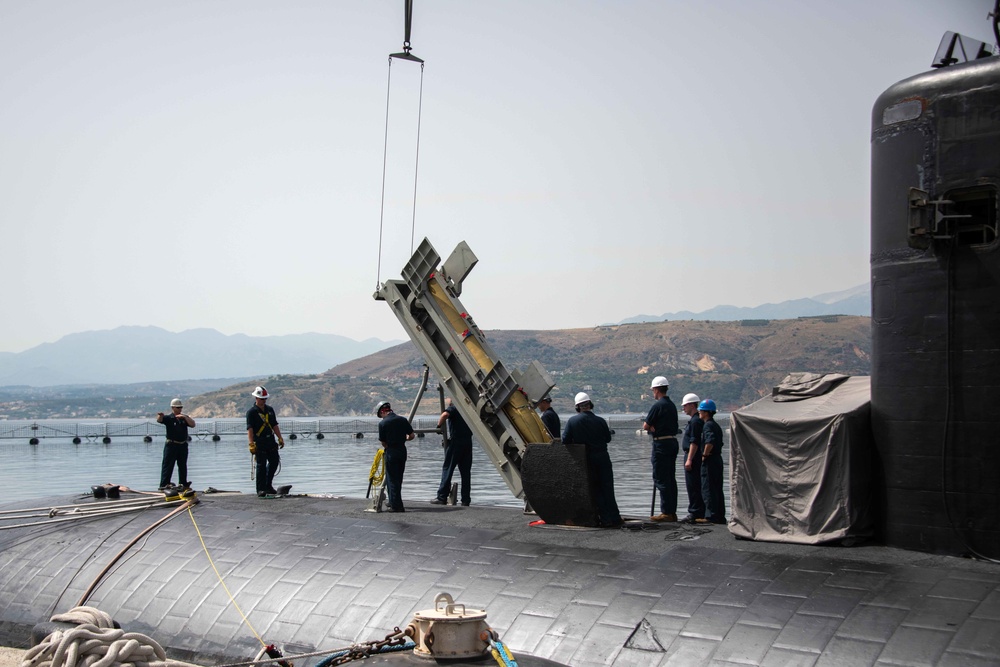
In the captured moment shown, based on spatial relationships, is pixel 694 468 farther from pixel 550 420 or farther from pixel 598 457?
pixel 550 420

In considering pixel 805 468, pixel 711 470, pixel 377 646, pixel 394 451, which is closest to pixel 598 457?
pixel 711 470

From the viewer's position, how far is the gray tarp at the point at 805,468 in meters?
8.75

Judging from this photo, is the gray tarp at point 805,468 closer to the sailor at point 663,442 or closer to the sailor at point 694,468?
the sailor at point 694,468

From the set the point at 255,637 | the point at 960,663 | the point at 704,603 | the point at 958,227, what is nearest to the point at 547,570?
the point at 704,603

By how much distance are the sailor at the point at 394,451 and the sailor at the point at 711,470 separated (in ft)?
12.8

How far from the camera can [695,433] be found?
12.6 meters

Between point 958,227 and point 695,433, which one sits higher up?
point 958,227

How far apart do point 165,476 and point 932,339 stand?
45.4ft

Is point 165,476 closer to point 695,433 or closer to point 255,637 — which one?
point 255,637

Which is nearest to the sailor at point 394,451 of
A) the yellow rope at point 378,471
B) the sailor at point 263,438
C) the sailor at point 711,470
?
the yellow rope at point 378,471

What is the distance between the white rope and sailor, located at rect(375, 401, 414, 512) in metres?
4.45

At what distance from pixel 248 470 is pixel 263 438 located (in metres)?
33.6

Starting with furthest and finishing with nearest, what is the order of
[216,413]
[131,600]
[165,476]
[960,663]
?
[216,413]
[165,476]
[131,600]
[960,663]

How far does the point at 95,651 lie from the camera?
8.53 m
